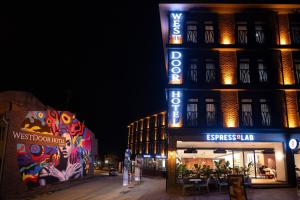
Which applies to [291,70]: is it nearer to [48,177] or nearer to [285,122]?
[285,122]

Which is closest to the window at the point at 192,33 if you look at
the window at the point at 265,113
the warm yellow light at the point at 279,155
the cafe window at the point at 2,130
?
the window at the point at 265,113

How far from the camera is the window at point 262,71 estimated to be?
19.9 metres

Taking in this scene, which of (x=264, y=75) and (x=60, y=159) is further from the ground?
(x=264, y=75)

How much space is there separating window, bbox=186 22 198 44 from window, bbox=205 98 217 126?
468 cm

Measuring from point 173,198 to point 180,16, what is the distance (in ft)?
42.5

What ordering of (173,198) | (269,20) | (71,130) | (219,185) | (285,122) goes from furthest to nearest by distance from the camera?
1. (71,130)
2. (269,20)
3. (285,122)
4. (219,185)
5. (173,198)

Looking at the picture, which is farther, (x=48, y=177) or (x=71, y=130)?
(x=71, y=130)

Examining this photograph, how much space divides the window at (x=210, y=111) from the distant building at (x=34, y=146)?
12563mm

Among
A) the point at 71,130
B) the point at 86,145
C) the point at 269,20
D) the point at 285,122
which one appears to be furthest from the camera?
the point at 86,145

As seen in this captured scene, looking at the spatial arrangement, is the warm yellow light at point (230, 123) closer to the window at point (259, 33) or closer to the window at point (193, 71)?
the window at point (193, 71)

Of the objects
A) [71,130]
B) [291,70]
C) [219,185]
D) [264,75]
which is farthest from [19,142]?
[291,70]

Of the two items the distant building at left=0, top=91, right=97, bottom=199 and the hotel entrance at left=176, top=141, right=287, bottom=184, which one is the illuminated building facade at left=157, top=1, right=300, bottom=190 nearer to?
the hotel entrance at left=176, top=141, right=287, bottom=184

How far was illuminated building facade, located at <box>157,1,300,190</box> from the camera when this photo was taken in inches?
734

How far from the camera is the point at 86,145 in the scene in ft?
106
